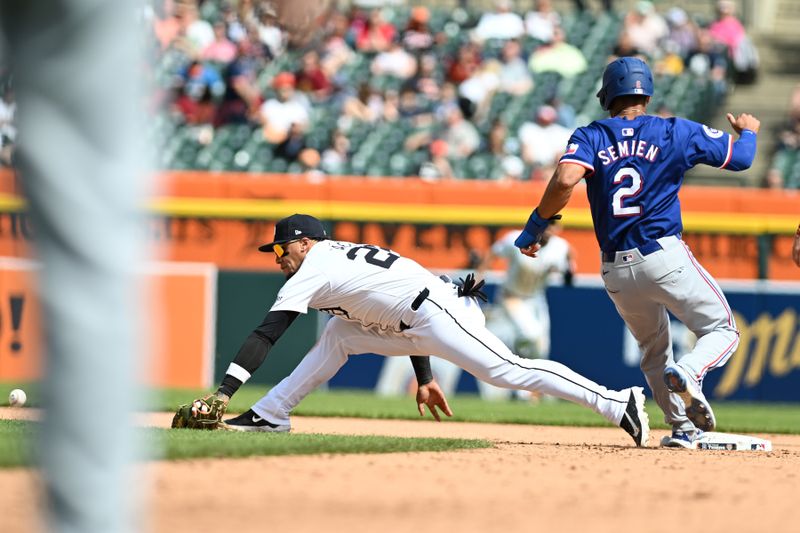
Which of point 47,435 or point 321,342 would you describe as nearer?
point 47,435

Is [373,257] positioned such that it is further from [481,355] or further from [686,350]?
[686,350]

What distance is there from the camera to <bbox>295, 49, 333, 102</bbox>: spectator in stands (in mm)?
15570

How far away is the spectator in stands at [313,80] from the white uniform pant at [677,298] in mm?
9590

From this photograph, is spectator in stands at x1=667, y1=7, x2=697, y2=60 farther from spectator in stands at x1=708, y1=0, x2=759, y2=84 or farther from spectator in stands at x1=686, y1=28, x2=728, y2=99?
spectator in stands at x1=708, y1=0, x2=759, y2=84

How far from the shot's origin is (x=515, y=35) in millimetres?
16906

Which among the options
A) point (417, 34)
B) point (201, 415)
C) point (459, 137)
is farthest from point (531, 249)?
point (417, 34)

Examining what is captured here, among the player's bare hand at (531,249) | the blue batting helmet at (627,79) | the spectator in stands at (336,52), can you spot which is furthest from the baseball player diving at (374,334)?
the spectator in stands at (336,52)

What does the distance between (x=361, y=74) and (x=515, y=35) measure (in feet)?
7.44

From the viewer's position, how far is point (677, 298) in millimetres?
6207

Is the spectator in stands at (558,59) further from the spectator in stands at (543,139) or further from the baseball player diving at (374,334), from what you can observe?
the baseball player diving at (374,334)

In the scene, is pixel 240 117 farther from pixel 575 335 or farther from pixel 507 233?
pixel 575 335

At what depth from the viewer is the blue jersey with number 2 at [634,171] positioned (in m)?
6.26

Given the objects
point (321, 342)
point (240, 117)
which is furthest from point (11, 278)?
point (321, 342)

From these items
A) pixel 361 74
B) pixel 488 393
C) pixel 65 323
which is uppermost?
pixel 361 74
